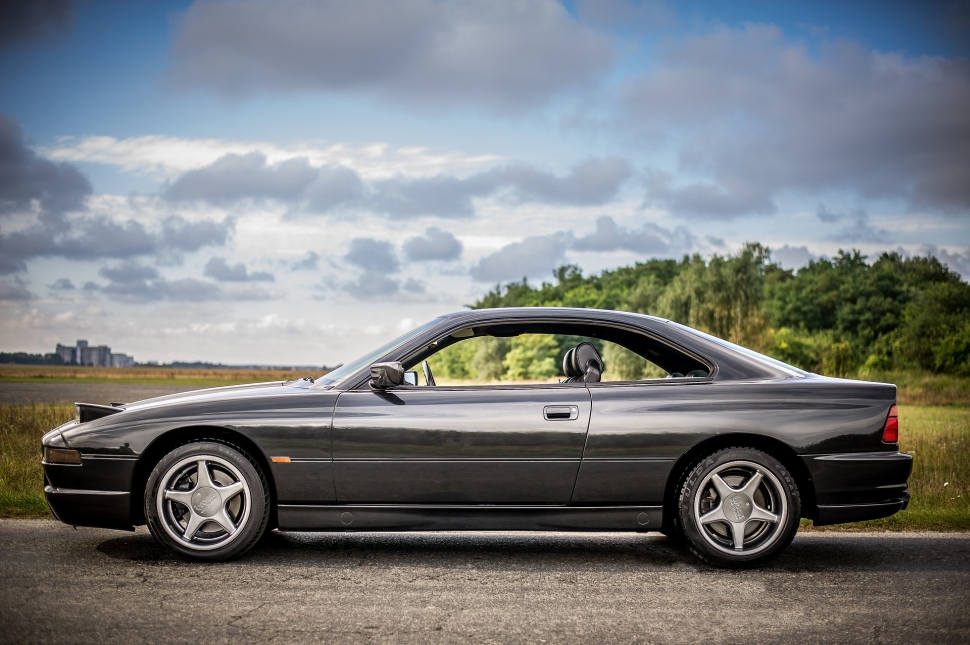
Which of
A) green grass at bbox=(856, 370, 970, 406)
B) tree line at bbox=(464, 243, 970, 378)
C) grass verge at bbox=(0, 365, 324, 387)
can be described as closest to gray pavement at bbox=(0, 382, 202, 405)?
grass verge at bbox=(0, 365, 324, 387)

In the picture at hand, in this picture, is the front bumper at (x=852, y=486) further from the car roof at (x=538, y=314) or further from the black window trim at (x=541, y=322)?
the car roof at (x=538, y=314)

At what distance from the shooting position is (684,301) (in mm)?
79438

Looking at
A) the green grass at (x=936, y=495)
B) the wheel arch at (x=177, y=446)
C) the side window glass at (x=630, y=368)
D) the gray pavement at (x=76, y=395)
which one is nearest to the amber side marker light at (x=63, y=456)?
the wheel arch at (x=177, y=446)

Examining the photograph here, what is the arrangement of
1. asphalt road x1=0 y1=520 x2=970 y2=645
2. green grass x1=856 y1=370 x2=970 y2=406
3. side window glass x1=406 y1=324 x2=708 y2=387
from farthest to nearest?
green grass x1=856 y1=370 x2=970 y2=406 → side window glass x1=406 y1=324 x2=708 y2=387 → asphalt road x1=0 y1=520 x2=970 y2=645

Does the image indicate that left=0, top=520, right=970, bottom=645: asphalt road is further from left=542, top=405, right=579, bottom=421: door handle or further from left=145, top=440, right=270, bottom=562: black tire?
left=542, top=405, right=579, bottom=421: door handle

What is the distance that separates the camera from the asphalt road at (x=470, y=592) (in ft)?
12.7

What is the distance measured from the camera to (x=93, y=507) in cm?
528

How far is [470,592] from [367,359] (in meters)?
1.72

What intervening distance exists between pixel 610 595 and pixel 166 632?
2.17 m

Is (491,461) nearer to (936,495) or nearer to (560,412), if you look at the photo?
(560,412)

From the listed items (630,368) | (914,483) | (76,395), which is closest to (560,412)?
(914,483)

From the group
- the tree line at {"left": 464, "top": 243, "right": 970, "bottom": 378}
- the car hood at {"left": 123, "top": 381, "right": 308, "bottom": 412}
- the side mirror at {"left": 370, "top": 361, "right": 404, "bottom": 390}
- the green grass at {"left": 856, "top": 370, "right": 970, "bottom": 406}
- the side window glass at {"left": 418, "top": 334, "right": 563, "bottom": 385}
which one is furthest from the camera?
the tree line at {"left": 464, "top": 243, "right": 970, "bottom": 378}

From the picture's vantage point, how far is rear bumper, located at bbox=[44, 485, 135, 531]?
17.2 feet

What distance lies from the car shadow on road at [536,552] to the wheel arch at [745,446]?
37cm
